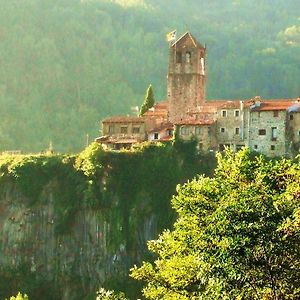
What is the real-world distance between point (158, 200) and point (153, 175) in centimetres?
246

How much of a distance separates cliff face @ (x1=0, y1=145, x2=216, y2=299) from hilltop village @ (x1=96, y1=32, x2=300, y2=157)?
3189mm

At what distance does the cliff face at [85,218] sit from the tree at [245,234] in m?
41.6

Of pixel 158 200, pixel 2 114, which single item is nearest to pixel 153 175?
pixel 158 200

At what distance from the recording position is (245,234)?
89.5ft

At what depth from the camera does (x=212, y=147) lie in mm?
74188

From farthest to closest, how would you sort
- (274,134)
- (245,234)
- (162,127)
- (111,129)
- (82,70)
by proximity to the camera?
(82,70), (111,129), (162,127), (274,134), (245,234)

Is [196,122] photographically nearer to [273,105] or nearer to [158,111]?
[273,105]

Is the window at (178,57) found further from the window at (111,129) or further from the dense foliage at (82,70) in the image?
the dense foliage at (82,70)

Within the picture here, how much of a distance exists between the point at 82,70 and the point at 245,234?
146630 mm

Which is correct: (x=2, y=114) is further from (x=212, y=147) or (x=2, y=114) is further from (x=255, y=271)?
(x=255, y=271)

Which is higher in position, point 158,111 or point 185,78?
point 185,78

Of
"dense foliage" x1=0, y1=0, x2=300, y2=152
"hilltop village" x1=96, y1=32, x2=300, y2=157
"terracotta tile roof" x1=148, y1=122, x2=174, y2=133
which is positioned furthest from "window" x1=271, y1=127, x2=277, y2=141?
"dense foliage" x1=0, y1=0, x2=300, y2=152

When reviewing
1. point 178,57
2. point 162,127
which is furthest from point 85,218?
point 178,57

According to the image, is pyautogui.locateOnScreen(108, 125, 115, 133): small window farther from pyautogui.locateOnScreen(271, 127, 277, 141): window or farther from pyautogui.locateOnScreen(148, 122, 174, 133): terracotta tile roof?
pyautogui.locateOnScreen(271, 127, 277, 141): window
